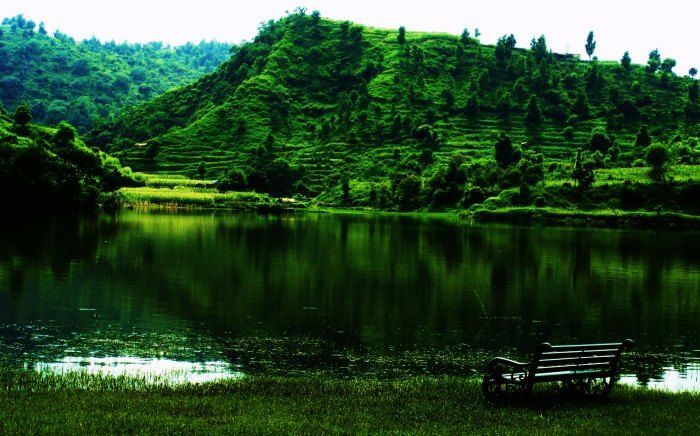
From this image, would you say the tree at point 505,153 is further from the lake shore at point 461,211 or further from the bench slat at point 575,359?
the bench slat at point 575,359

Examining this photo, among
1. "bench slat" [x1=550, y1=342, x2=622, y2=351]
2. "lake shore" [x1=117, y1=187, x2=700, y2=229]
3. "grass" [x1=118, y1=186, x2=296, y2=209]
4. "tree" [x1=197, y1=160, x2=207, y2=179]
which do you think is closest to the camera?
"bench slat" [x1=550, y1=342, x2=622, y2=351]

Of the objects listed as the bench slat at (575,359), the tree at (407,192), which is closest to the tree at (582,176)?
the tree at (407,192)

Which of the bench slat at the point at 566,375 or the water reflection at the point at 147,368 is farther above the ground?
the bench slat at the point at 566,375

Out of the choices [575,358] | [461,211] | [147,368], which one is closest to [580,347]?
[575,358]

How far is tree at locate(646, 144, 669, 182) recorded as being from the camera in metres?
145

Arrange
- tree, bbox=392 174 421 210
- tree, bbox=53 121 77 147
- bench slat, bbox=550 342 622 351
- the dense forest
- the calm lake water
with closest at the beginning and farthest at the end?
bench slat, bbox=550 342 622 351 < the calm lake water < the dense forest < tree, bbox=53 121 77 147 < tree, bbox=392 174 421 210

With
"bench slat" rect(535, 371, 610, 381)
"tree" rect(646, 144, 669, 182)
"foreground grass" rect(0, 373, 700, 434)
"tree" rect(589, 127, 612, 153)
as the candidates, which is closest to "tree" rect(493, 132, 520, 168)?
"tree" rect(589, 127, 612, 153)

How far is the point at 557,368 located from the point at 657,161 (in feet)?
469

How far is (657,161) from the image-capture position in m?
146

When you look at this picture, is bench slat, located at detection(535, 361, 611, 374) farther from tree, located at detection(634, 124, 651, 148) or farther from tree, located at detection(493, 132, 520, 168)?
tree, located at detection(634, 124, 651, 148)

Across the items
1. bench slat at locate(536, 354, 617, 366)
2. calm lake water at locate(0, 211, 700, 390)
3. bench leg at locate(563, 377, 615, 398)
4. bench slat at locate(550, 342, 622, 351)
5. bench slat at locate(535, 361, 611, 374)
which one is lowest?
calm lake water at locate(0, 211, 700, 390)

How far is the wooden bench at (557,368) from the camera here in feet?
60.8

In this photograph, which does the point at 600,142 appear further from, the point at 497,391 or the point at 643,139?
the point at 497,391

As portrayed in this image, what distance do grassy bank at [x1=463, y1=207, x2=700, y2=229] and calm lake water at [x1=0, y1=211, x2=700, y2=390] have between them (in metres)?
61.3
